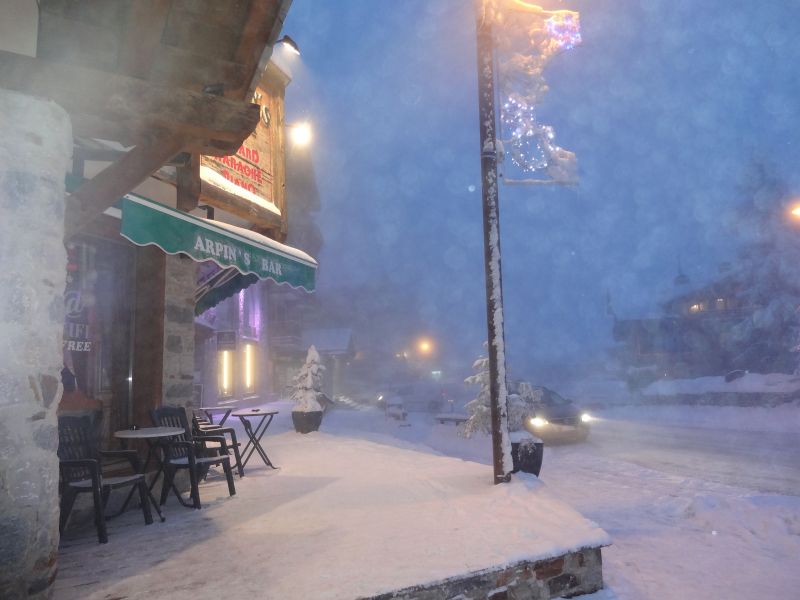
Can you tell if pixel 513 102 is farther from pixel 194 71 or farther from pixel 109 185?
pixel 109 185

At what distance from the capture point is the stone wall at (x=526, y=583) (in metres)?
3.35

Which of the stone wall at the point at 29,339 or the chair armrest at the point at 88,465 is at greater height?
the stone wall at the point at 29,339

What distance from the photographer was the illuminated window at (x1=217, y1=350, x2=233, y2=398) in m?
23.3

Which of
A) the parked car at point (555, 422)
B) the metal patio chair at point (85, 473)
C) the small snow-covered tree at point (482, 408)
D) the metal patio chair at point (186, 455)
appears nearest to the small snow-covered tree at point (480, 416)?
the small snow-covered tree at point (482, 408)

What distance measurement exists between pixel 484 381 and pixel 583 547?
697 centimetres

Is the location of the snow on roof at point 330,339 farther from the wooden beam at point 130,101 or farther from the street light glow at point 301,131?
the wooden beam at point 130,101

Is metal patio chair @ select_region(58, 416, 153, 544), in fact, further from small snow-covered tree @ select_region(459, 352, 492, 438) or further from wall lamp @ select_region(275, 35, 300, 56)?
small snow-covered tree @ select_region(459, 352, 492, 438)

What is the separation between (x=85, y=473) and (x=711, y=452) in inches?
500

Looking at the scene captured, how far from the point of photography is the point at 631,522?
6648 millimetres

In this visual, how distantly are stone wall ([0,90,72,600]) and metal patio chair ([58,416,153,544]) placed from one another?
121 cm

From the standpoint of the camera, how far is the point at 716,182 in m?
92.9

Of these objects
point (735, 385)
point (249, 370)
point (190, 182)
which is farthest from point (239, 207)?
point (735, 385)

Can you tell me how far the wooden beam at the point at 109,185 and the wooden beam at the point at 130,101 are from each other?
0.53 feet

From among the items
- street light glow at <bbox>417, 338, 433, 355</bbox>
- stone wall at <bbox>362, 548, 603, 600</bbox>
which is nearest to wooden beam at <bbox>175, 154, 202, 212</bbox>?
stone wall at <bbox>362, 548, 603, 600</bbox>
